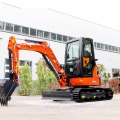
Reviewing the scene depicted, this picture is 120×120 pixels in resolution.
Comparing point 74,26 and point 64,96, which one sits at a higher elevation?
point 74,26

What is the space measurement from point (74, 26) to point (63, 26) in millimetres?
1933

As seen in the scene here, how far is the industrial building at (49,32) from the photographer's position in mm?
27422

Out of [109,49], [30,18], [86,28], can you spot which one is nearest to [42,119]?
[30,18]

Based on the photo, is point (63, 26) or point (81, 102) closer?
point (81, 102)

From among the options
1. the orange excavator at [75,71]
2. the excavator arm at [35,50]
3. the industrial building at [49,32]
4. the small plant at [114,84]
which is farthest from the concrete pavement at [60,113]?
the small plant at [114,84]

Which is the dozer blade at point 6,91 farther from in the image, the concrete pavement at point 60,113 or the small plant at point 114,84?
the small plant at point 114,84

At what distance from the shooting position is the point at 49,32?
1245 inches

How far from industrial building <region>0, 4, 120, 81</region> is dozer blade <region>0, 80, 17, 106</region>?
11.3 m

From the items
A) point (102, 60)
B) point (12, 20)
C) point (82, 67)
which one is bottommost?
point (82, 67)

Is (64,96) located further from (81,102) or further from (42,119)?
(42,119)

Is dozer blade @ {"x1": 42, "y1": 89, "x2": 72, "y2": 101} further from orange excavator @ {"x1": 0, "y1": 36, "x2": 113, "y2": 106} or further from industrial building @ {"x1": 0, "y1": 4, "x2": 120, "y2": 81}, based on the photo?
industrial building @ {"x1": 0, "y1": 4, "x2": 120, "y2": 81}

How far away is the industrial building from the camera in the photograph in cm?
2742

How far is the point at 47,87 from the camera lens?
23.3m

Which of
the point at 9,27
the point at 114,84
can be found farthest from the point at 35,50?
the point at 9,27
